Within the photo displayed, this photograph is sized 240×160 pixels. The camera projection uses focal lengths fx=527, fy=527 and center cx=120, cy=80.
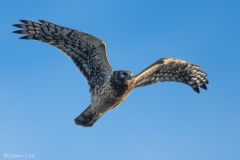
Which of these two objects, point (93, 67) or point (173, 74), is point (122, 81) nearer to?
point (93, 67)

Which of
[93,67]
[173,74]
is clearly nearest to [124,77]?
[93,67]

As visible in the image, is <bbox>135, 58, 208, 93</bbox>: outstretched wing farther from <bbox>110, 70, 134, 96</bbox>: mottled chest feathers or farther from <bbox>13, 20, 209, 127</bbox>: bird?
<bbox>110, 70, 134, 96</bbox>: mottled chest feathers

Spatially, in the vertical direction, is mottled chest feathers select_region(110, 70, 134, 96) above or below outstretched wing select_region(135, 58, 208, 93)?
below

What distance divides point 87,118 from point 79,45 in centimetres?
174

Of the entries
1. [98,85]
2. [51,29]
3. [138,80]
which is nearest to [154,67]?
[138,80]

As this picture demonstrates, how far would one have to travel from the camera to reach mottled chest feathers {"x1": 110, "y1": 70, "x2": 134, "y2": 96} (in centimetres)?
1169

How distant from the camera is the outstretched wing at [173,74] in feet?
41.5

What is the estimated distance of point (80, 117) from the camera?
1255 cm

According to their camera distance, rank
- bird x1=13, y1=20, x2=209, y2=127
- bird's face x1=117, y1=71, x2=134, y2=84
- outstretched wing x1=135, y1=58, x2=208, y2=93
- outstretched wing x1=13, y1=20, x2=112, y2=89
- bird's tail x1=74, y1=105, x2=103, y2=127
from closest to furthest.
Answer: bird's face x1=117, y1=71, x2=134, y2=84, bird x1=13, y1=20, x2=209, y2=127, outstretched wing x1=13, y1=20, x2=112, y2=89, bird's tail x1=74, y1=105, x2=103, y2=127, outstretched wing x1=135, y1=58, x2=208, y2=93

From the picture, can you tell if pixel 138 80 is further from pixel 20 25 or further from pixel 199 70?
pixel 20 25

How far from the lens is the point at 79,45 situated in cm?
1237

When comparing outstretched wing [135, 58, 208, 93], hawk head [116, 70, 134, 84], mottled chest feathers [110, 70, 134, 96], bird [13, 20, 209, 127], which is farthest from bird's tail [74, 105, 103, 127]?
outstretched wing [135, 58, 208, 93]

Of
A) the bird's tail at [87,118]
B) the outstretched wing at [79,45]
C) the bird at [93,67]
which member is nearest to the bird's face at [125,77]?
the bird at [93,67]

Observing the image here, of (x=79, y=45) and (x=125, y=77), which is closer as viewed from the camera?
(x=125, y=77)
